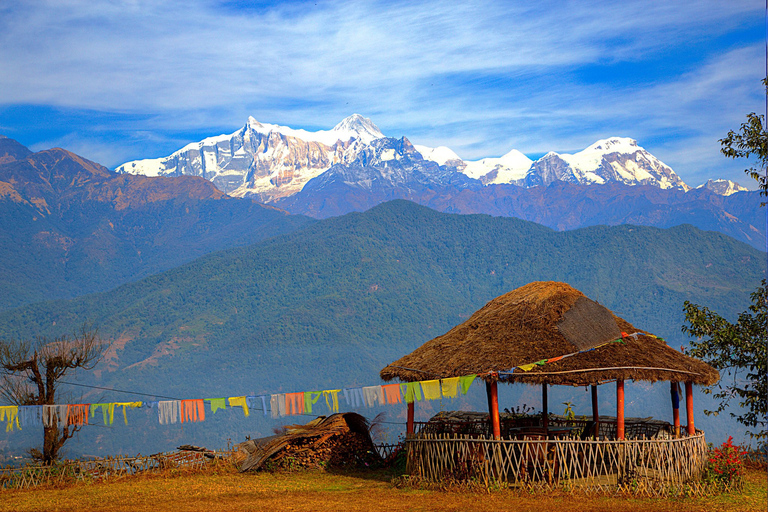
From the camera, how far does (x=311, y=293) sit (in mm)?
171500

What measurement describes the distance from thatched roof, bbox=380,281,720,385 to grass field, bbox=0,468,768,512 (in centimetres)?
255

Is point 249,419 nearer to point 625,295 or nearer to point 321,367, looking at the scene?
point 321,367

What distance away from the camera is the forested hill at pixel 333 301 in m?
138

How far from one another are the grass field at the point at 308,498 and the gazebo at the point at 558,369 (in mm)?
739

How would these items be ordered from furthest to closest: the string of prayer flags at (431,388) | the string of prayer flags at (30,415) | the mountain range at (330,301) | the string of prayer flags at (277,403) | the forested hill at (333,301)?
1. the forested hill at (333,301)
2. the mountain range at (330,301)
3. the string of prayer flags at (30,415)
4. the string of prayer flags at (277,403)
5. the string of prayer flags at (431,388)

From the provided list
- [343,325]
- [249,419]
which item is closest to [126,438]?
[249,419]

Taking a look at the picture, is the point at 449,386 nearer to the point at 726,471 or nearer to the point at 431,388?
the point at 431,388

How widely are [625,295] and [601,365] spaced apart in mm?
159526

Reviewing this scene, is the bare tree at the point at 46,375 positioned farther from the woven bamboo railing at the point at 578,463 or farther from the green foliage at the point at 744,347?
the green foliage at the point at 744,347

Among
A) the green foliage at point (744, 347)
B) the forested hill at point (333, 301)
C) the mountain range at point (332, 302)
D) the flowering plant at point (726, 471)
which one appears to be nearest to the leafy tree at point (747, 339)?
the green foliage at point (744, 347)

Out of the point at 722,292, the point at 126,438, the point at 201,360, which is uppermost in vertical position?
the point at 722,292

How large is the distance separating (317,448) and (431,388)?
4946 millimetres

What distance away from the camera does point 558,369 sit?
15469 mm

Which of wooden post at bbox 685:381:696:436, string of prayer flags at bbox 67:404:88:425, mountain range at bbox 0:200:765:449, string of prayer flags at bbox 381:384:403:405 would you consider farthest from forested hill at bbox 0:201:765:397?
wooden post at bbox 685:381:696:436
